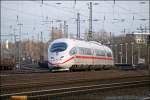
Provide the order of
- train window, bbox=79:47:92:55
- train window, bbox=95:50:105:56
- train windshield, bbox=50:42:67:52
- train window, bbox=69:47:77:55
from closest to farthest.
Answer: train windshield, bbox=50:42:67:52
train window, bbox=69:47:77:55
train window, bbox=79:47:92:55
train window, bbox=95:50:105:56

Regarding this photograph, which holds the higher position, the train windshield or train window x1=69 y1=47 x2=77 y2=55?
the train windshield

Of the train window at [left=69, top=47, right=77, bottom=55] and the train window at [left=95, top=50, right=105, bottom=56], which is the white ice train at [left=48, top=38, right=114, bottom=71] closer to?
the train window at [left=69, top=47, right=77, bottom=55]

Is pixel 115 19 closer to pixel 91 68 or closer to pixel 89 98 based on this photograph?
pixel 91 68

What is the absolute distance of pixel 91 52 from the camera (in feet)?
140

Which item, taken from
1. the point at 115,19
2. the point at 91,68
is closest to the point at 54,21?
the point at 115,19

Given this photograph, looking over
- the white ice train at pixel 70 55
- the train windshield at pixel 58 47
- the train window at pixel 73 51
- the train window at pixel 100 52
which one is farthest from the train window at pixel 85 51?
the train window at pixel 100 52

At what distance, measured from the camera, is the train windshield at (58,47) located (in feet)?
121

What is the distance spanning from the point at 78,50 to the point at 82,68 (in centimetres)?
345

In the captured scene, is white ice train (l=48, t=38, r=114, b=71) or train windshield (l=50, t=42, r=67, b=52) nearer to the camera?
white ice train (l=48, t=38, r=114, b=71)

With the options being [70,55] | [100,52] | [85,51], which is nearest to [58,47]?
[70,55]

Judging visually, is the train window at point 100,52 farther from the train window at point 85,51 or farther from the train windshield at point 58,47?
the train windshield at point 58,47

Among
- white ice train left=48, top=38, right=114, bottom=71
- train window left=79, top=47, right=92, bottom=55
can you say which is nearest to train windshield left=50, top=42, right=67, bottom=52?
white ice train left=48, top=38, right=114, bottom=71

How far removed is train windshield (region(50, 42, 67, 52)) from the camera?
36.8 meters

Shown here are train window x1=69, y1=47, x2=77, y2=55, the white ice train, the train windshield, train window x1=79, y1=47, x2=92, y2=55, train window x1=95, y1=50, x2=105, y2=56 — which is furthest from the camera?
train window x1=95, y1=50, x2=105, y2=56
